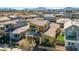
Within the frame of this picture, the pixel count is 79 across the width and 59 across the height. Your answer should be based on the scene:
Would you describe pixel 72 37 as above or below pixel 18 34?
above

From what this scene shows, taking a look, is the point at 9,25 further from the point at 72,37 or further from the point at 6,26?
the point at 72,37

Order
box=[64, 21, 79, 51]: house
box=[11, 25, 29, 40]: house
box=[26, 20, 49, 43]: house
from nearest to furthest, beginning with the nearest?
box=[64, 21, 79, 51]: house, box=[26, 20, 49, 43]: house, box=[11, 25, 29, 40]: house

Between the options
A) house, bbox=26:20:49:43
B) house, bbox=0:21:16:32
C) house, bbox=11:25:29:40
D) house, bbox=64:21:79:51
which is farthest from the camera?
house, bbox=0:21:16:32

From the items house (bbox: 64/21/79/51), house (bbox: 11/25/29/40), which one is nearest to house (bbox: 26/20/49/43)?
house (bbox: 11/25/29/40)

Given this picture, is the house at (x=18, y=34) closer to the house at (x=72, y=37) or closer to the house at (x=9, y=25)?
the house at (x=9, y=25)

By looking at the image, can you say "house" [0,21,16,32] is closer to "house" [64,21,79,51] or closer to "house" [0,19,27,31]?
"house" [0,19,27,31]

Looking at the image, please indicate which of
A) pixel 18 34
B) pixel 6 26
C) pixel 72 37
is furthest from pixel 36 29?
pixel 72 37

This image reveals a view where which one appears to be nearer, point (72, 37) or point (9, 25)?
point (72, 37)

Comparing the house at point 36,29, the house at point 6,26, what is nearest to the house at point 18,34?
the house at point 36,29
